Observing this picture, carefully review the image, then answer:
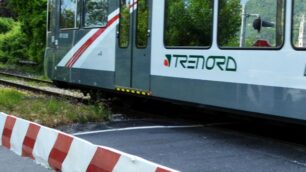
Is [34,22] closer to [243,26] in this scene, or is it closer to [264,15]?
[243,26]

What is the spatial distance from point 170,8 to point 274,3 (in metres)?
2.39

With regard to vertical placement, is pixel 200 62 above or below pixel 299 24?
below

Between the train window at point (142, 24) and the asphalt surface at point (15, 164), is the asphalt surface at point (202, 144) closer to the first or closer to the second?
the asphalt surface at point (15, 164)

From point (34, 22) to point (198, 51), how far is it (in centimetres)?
1820

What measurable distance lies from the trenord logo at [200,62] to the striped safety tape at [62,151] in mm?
3053

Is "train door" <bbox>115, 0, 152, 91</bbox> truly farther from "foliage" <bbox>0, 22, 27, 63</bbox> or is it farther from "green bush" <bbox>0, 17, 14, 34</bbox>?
"green bush" <bbox>0, 17, 14, 34</bbox>

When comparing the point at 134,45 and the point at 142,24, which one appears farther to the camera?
the point at 134,45

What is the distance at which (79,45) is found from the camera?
12484 millimetres

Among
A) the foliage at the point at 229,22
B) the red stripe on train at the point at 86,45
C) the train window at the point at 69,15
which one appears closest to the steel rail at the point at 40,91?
the red stripe on train at the point at 86,45

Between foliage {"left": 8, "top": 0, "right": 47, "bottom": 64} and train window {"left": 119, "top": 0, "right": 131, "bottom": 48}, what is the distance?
50.5 ft

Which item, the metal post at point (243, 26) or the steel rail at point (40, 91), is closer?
the metal post at point (243, 26)

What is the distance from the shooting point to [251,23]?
804cm

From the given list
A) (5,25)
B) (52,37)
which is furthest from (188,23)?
(5,25)

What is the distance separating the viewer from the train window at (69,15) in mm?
12719
